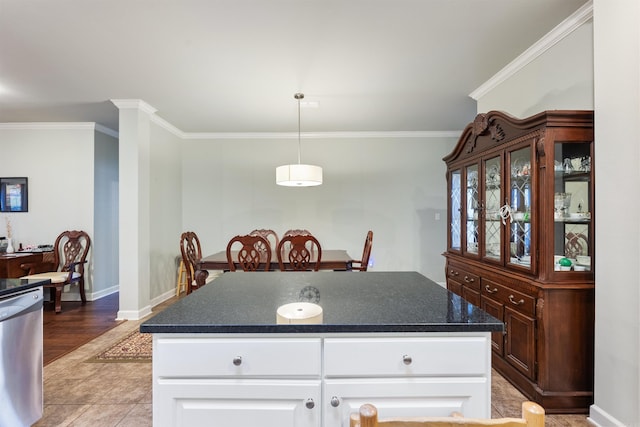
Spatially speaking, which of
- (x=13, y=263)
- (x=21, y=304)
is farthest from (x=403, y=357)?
(x=13, y=263)

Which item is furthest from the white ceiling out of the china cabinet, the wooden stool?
the wooden stool

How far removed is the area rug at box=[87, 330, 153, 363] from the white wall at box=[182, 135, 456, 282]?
6.78 feet

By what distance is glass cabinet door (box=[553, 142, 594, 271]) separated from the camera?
1.88m

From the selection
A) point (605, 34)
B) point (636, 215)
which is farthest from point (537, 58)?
point (636, 215)

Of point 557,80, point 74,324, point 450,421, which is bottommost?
point 74,324

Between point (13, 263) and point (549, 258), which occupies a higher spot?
point (549, 258)

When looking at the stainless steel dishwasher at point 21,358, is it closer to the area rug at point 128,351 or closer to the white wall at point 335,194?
the area rug at point 128,351

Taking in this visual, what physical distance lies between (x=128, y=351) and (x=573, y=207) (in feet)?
11.8

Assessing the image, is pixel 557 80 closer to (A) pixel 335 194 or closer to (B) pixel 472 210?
(B) pixel 472 210

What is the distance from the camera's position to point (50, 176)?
4348 mm

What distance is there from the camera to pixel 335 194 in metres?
4.95

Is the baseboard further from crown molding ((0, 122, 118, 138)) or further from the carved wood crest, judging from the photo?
crown molding ((0, 122, 118, 138))

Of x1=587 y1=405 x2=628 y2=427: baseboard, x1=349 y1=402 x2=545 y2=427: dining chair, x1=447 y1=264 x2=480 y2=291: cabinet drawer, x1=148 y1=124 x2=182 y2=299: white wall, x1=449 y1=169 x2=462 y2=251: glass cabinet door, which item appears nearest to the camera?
x1=349 y1=402 x2=545 y2=427: dining chair

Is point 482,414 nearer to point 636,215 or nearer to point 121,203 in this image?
point 636,215
